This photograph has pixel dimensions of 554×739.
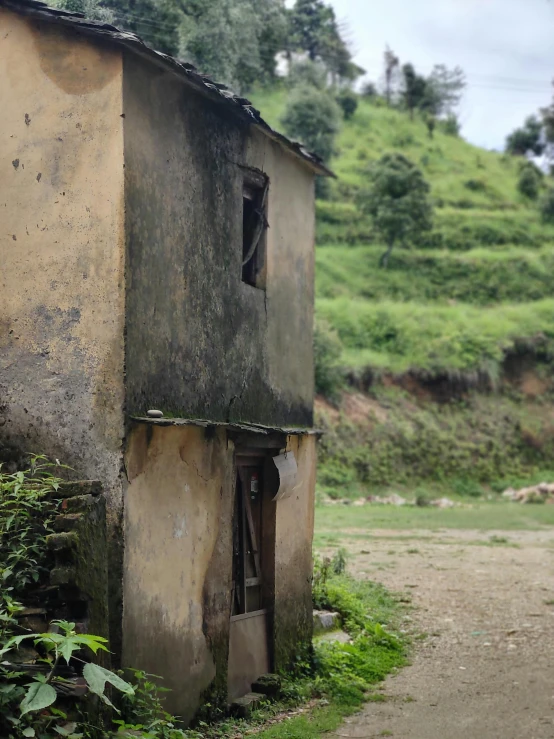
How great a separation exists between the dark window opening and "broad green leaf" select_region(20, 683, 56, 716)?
218 inches

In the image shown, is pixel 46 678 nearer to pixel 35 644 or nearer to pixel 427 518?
pixel 35 644

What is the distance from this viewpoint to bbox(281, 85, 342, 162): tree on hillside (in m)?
47.7

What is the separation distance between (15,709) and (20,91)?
4951 mm

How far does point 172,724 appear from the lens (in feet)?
21.9

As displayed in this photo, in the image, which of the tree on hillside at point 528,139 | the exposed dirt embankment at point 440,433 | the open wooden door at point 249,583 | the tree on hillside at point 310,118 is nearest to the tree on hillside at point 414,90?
the tree on hillside at point 528,139

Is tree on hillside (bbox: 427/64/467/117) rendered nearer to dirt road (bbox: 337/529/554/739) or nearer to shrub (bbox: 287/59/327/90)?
shrub (bbox: 287/59/327/90)

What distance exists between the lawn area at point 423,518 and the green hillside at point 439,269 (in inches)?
371

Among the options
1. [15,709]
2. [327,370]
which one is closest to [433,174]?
[327,370]

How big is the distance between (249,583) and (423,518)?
18.3 meters

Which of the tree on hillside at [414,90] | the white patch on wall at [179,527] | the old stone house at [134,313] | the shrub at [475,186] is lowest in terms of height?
the white patch on wall at [179,527]

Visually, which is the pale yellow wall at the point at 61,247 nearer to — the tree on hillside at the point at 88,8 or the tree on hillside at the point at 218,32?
the tree on hillside at the point at 88,8

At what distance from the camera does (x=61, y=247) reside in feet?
23.3

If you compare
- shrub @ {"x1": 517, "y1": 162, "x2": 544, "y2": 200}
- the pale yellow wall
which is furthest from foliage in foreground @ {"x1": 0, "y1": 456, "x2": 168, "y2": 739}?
shrub @ {"x1": 517, "y1": 162, "x2": 544, "y2": 200}

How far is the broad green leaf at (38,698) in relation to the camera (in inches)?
189
